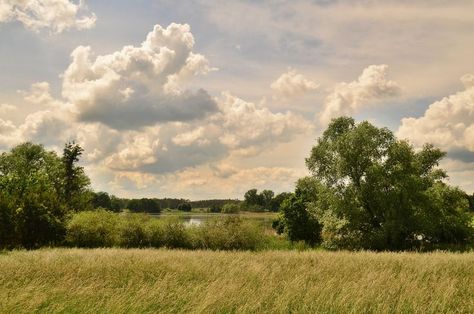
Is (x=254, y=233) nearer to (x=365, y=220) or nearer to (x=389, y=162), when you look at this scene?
(x=365, y=220)

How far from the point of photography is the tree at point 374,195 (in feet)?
119

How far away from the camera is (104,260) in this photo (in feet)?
51.6

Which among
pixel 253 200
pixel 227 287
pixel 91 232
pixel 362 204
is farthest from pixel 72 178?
pixel 253 200

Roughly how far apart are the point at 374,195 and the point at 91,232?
77.0 ft

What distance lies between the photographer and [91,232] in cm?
3638

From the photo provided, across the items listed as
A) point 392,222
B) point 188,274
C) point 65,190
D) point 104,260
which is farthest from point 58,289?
point 65,190

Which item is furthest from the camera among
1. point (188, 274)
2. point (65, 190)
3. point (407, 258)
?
point (65, 190)

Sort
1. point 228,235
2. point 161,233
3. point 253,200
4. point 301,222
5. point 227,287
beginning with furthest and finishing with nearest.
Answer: point 253,200
point 301,222
point 161,233
point 228,235
point 227,287

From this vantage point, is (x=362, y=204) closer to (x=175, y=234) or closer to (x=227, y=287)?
(x=175, y=234)

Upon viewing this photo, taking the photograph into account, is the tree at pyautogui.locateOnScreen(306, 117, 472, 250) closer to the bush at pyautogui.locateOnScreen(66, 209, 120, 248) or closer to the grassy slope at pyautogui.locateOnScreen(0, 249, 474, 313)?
the bush at pyautogui.locateOnScreen(66, 209, 120, 248)

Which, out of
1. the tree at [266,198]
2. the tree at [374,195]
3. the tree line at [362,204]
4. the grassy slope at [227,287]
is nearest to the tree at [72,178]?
the tree line at [362,204]

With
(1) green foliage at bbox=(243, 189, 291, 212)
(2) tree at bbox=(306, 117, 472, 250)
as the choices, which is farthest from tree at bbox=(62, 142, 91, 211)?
(1) green foliage at bbox=(243, 189, 291, 212)

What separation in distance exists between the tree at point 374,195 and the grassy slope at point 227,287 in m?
21.3

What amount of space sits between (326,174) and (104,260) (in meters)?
26.8
